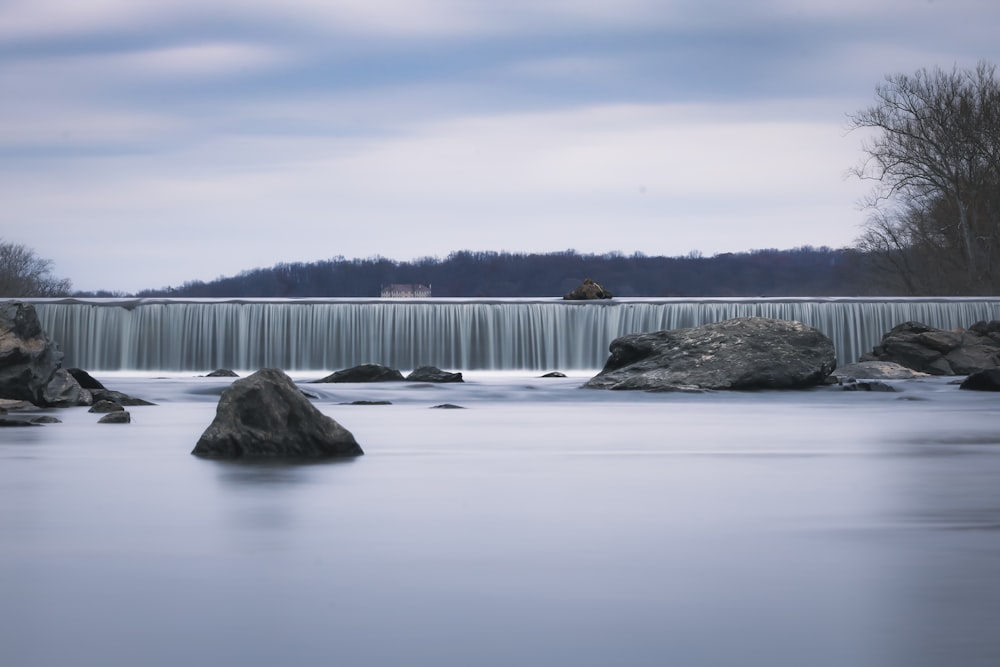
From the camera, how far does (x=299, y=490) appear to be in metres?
6.61

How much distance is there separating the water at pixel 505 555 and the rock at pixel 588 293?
19.6 m

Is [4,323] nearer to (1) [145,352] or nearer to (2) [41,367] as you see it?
(2) [41,367]

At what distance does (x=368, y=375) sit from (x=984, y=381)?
367 inches

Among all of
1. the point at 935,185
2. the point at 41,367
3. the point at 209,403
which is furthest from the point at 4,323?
the point at 935,185

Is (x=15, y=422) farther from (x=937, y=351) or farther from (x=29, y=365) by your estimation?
(x=937, y=351)

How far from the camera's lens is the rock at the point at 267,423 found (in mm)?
8227

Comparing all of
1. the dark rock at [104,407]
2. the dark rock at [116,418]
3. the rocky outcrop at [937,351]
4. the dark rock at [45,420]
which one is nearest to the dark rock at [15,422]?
the dark rock at [45,420]

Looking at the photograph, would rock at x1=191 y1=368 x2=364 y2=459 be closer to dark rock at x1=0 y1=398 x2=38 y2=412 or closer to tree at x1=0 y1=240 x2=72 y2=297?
dark rock at x1=0 y1=398 x2=38 y2=412

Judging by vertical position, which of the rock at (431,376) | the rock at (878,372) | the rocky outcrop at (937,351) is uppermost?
the rocky outcrop at (937,351)

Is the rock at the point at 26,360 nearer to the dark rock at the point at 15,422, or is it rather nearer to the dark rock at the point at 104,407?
the dark rock at the point at 104,407

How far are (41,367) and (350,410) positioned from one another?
3.15 metres

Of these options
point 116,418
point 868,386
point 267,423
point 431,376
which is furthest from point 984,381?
point 267,423

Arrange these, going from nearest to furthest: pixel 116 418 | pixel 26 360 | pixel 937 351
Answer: pixel 116 418 → pixel 26 360 → pixel 937 351

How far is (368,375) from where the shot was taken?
877 inches
